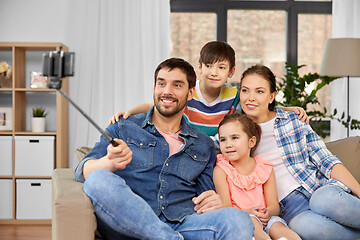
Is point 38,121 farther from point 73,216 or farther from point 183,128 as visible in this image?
point 73,216

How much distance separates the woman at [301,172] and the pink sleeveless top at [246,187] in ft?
0.49

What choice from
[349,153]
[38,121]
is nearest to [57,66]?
[349,153]

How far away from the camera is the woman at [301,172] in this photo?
192 centimetres

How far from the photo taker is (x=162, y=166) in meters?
2.01

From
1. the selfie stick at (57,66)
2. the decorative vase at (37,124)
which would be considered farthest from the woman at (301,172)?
the decorative vase at (37,124)

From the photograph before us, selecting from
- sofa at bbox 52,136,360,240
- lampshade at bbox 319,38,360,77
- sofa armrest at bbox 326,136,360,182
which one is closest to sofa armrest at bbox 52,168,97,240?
sofa at bbox 52,136,360,240

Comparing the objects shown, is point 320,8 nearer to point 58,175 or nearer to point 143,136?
point 143,136

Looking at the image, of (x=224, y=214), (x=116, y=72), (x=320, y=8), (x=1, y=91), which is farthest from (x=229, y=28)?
(x=224, y=214)

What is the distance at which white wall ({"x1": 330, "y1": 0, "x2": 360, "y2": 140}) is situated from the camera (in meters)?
4.25

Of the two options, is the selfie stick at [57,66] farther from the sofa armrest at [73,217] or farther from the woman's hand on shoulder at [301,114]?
the woman's hand on shoulder at [301,114]

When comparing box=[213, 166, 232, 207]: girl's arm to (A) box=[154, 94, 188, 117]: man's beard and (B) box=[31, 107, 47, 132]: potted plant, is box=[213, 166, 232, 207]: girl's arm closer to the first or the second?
(A) box=[154, 94, 188, 117]: man's beard

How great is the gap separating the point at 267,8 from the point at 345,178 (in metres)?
2.61

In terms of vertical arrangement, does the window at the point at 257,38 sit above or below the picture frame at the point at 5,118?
above

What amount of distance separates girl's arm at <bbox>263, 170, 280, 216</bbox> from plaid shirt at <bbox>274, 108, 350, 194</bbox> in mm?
Result: 155
